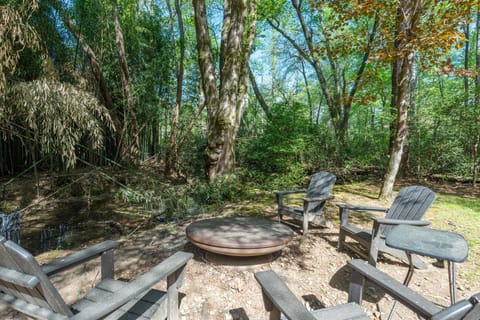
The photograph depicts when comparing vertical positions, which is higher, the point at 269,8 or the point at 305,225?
the point at 269,8

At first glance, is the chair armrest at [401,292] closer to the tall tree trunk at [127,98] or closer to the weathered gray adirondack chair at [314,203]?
the weathered gray adirondack chair at [314,203]

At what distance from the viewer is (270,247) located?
209 centimetres

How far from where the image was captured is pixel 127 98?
5641mm

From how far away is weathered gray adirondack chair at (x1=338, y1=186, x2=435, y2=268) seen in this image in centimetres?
207

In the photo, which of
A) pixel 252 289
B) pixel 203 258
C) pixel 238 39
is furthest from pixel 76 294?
pixel 238 39

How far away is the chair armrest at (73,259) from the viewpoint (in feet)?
4.19

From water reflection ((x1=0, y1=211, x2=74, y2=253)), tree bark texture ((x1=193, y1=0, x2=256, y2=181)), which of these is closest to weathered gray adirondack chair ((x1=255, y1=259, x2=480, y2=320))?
water reflection ((x1=0, y1=211, x2=74, y2=253))

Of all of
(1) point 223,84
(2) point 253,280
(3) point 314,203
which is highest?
(1) point 223,84

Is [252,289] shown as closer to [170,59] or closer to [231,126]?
[231,126]

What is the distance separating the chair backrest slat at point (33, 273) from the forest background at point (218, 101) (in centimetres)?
257

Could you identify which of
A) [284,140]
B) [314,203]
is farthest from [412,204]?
[284,140]

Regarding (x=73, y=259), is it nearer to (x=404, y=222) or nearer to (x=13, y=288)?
(x=13, y=288)

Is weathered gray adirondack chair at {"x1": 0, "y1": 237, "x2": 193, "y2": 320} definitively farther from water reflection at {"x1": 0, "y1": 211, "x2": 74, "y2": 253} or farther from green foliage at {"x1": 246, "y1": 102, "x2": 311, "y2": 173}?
green foliage at {"x1": 246, "y1": 102, "x2": 311, "y2": 173}

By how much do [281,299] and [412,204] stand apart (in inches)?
73.7
